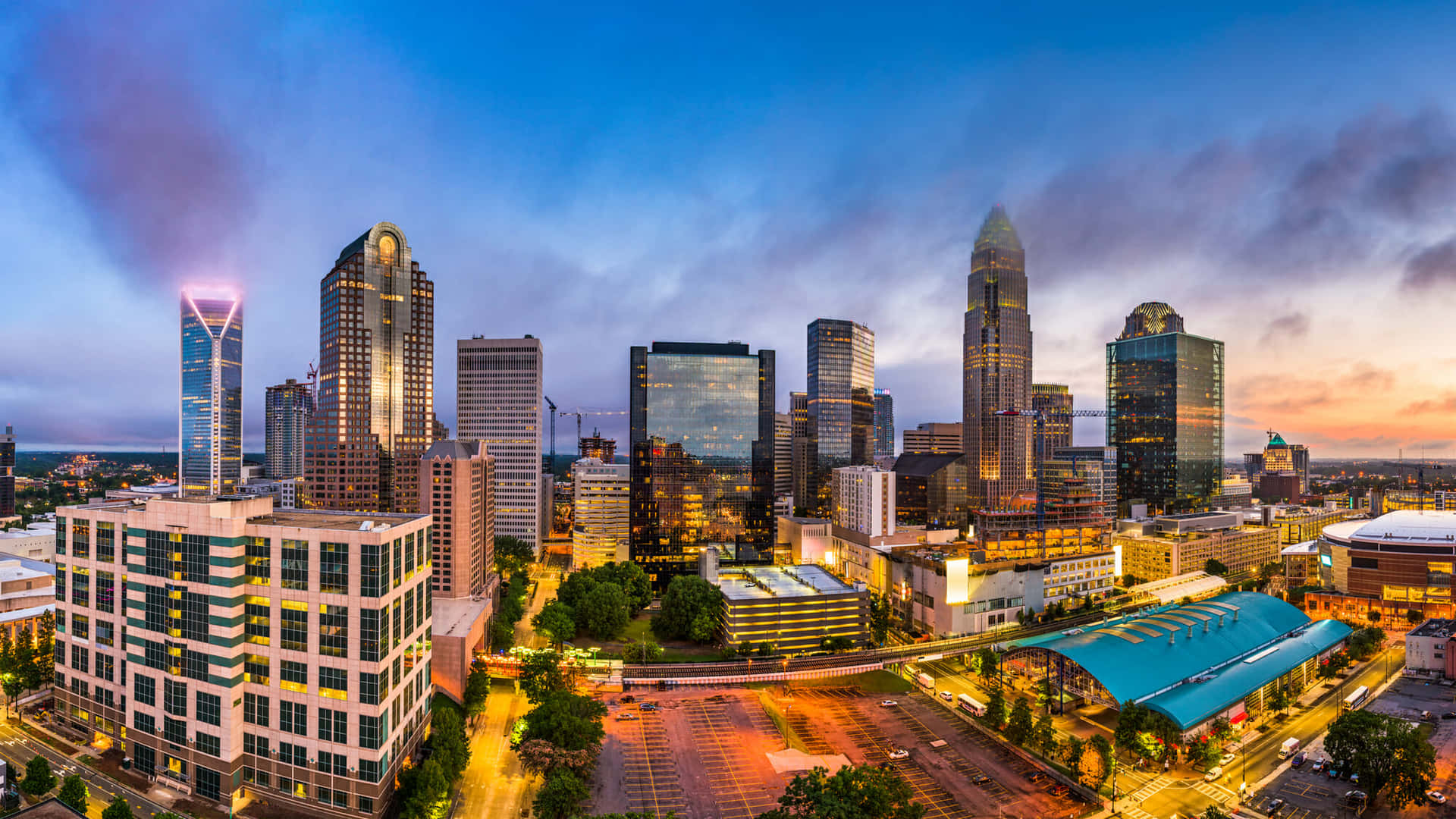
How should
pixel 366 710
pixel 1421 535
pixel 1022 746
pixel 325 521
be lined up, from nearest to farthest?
pixel 366 710 → pixel 325 521 → pixel 1022 746 → pixel 1421 535

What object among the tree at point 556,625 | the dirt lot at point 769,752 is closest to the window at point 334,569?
the dirt lot at point 769,752

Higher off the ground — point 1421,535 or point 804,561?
point 1421,535

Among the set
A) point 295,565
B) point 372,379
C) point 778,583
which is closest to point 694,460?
point 778,583

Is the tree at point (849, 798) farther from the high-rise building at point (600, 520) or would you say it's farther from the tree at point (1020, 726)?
the high-rise building at point (600, 520)

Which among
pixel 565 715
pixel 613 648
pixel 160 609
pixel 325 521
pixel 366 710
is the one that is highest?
pixel 325 521

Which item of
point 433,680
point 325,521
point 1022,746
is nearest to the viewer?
point 325,521

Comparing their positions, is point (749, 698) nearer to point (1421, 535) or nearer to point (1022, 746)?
point (1022, 746)

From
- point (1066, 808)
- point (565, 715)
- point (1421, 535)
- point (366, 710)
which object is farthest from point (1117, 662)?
point (1421, 535)
